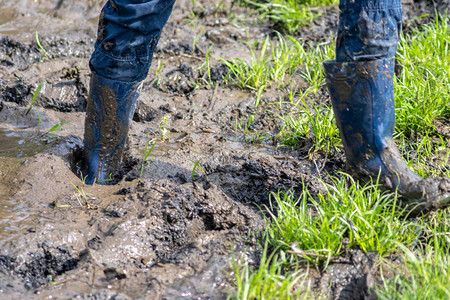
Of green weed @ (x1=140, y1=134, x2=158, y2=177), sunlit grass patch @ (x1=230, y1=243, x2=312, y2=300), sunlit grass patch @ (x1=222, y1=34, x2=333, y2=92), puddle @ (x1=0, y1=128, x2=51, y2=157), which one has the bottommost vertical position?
puddle @ (x1=0, y1=128, x2=51, y2=157)

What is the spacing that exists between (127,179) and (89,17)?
2.68 metres

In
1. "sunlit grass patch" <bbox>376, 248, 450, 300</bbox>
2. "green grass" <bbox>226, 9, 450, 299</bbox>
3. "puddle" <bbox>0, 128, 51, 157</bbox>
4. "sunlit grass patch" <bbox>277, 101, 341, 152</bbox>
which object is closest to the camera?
"sunlit grass patch" <bbox>376, 248, 450, 300</bbox>

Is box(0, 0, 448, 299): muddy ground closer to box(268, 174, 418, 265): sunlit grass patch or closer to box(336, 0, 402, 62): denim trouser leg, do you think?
box(268, 174, 418, 265): sunlit grass patch

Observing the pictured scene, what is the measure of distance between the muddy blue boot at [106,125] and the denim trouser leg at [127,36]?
0.08 meters

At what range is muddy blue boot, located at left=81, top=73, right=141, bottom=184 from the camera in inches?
100

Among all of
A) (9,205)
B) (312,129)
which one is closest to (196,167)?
(312,129)

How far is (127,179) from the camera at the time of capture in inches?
110

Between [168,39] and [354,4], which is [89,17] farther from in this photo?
[354,4]

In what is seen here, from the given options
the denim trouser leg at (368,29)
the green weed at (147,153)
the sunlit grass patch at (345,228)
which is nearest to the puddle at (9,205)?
the green weed at (147,153)

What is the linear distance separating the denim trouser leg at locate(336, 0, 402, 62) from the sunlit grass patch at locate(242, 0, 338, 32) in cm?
260

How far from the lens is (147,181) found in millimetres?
2633

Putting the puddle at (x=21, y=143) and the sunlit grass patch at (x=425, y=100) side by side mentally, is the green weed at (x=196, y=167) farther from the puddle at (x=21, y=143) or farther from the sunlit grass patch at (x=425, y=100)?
the sunlit grass patch at (x=425, y=100)

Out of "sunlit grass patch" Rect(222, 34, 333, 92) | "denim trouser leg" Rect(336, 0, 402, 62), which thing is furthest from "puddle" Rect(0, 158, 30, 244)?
"sunlit grass patch" Rect(222, 34, 333, 92)

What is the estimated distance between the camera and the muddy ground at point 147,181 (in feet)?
6.80
